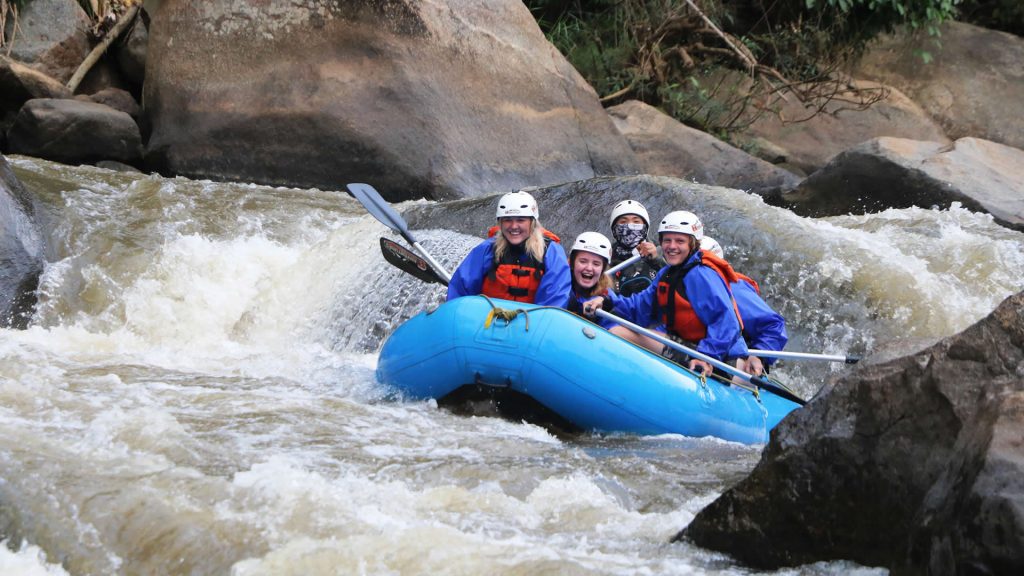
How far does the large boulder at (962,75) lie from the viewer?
12.6 meters

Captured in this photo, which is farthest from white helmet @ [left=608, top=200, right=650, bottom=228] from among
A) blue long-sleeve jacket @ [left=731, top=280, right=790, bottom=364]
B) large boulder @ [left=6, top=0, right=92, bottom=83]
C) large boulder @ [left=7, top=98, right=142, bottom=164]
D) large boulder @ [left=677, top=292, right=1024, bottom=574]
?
large boulder @ [left=6, top=0, right=92, bottom=83]

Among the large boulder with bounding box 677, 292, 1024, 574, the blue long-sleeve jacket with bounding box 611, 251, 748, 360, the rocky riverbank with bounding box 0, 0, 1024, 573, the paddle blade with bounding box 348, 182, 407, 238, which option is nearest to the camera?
the large boulder with bounding box 677, 292, 1024, 574

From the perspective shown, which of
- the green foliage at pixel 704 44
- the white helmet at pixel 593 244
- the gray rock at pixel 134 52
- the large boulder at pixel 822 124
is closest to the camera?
the white helmet at pixel 593 244

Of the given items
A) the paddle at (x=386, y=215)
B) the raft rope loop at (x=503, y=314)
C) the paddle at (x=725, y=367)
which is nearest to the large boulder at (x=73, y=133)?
the paddle at (x=386, y=215)

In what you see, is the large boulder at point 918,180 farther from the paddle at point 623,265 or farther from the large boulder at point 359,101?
the paddle at point 623,265

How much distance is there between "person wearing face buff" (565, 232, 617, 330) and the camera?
17.7 ft

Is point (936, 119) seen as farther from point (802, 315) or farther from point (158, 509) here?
point (158, 509)

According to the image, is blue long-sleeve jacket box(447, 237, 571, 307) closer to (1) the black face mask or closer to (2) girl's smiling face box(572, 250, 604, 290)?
(2) girl's smiling face box(572, 250, 604, 290)

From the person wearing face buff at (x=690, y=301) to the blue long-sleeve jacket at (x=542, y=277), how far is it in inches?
5.8

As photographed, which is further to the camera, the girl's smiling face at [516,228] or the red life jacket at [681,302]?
the girl's smiling face at [516,228]

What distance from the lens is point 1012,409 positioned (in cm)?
214

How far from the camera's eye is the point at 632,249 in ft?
20.1

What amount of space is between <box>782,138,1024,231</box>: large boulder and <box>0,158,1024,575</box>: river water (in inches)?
20.0

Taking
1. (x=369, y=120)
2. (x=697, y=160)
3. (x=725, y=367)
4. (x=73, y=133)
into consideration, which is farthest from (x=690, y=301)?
(x=73, y=133)
